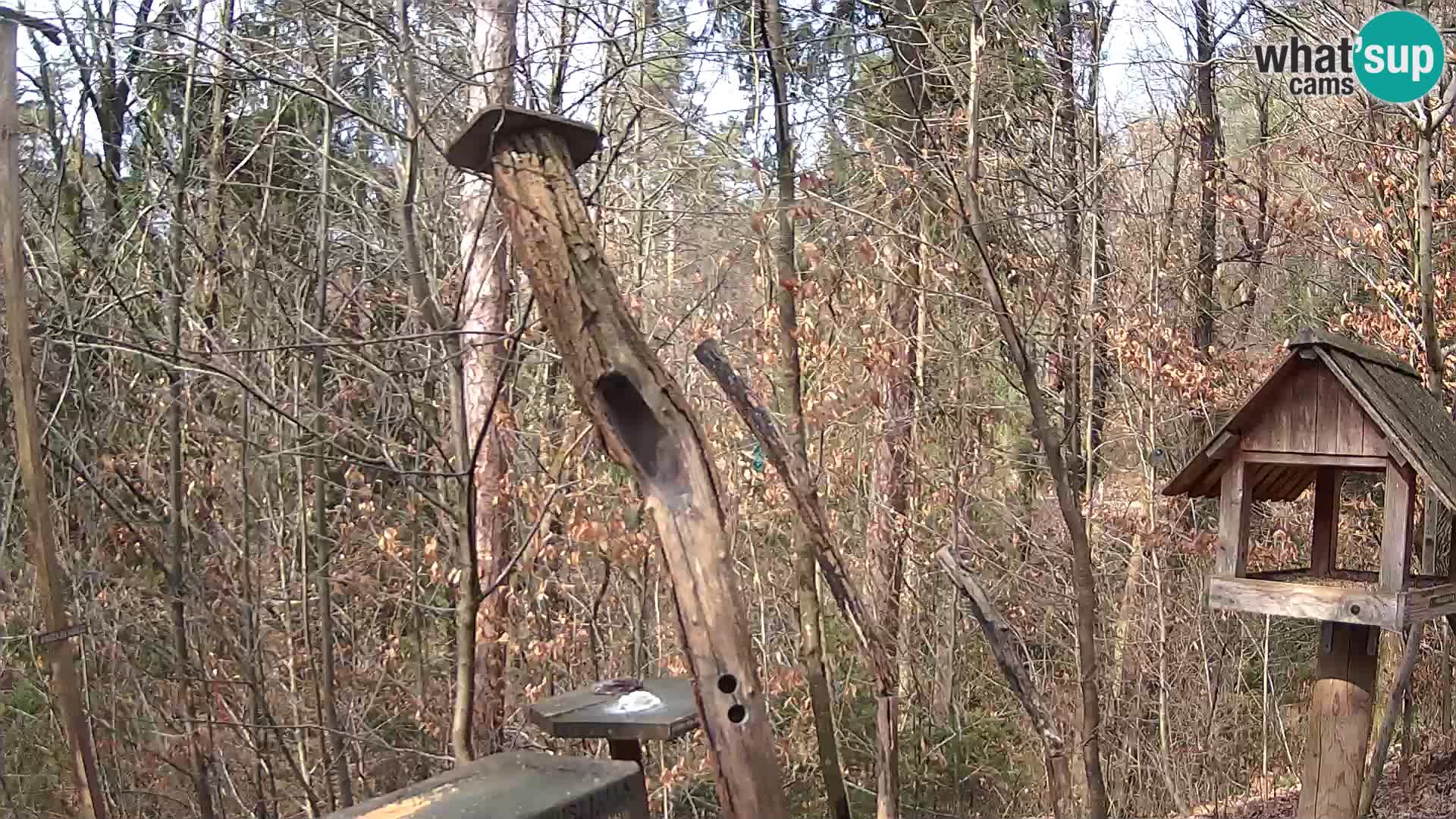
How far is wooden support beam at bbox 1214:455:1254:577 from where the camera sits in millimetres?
3146

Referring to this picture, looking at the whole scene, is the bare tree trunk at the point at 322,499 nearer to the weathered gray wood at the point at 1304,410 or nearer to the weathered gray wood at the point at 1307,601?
the weathered gray wood at the point at 1307,601

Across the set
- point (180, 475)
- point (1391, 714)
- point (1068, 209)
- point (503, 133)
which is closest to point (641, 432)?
point (503, 133)

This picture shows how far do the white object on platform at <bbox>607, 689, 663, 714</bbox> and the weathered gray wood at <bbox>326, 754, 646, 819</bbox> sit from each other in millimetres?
210

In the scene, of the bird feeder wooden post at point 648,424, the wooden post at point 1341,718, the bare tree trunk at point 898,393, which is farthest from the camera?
the bare tree trunk at point 898,393

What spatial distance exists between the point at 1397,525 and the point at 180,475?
15.1 ft

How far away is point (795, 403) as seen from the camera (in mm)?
4605

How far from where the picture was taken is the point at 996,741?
7.50 m

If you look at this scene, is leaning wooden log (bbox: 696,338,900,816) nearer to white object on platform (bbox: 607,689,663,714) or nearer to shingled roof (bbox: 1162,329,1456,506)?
white object on platform (bbox: 607,689,663,714)

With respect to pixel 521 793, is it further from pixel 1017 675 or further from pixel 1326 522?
pixel 1326 522

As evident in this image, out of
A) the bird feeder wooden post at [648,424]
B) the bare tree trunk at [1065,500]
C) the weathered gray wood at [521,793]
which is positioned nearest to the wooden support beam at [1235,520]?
the bare tree trunk at [1065,500]

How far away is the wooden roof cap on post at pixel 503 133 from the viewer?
2.65 meters

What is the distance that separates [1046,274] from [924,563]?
205 centimetres

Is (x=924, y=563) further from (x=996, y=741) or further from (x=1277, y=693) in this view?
(x=1277, y=693)

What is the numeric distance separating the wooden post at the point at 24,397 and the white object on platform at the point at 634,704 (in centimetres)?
145
